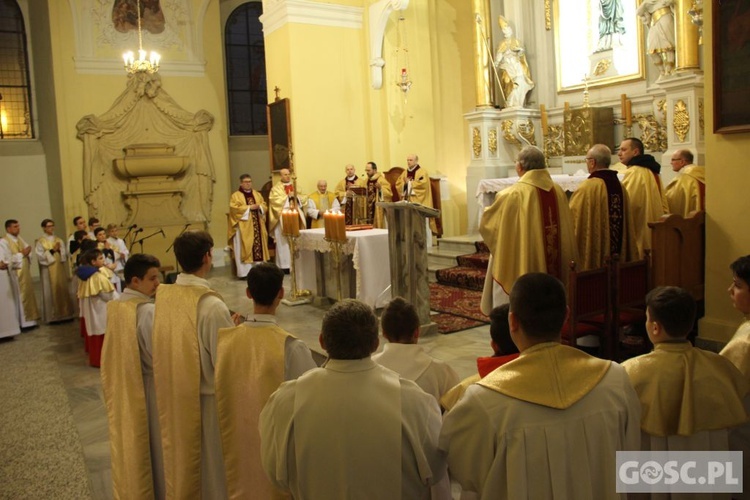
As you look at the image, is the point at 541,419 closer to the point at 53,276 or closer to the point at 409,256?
the point at 409,256

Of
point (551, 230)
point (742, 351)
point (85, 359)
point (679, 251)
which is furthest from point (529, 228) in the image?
point (85, 359)

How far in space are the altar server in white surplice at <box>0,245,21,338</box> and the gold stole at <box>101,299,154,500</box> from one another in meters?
5.89

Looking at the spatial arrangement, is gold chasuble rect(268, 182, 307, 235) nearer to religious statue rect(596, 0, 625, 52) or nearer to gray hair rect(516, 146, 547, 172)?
religious statue rect(596, 0, 625, 52)

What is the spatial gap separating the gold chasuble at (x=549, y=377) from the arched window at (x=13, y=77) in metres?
14.9

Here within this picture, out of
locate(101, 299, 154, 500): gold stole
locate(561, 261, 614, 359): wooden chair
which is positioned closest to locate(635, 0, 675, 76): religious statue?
locate(561, 261, 614, 359): wooden chair

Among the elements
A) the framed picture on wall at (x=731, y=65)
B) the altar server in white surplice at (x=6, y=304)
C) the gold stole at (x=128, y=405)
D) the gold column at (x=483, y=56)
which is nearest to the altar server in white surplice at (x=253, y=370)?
the gold stole at (x=128, y=405)

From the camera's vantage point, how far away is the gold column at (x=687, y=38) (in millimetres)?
8008

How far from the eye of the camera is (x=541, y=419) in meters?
1.84

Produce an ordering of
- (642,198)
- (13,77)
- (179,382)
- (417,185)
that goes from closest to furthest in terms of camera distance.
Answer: (179,382), (642,198), (417,185), (13,77)

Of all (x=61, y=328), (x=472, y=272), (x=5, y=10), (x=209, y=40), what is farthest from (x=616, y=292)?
(x=5, y=10)

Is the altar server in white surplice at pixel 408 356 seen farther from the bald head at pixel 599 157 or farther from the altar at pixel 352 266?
the altar at pixel 352 266

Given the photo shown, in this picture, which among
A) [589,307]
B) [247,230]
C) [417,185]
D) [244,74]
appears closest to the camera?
[589,307]

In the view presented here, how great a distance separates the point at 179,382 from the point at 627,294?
3229mm

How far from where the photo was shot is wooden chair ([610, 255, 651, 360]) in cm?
475
